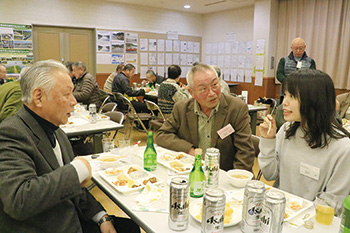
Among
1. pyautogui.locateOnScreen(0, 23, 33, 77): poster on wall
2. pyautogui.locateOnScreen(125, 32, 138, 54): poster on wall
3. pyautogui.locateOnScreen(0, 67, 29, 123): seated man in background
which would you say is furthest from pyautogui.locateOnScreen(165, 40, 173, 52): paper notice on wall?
pyautogui.locateOnScreen(0, 67, 29, 123): seated man in background

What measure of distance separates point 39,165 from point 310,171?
1376 millimetres

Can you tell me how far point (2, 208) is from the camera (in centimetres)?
117

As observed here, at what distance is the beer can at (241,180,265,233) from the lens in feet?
3.49

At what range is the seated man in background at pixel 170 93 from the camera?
15.1ft

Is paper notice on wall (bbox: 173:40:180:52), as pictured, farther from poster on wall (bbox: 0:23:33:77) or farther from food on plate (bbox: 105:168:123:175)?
food on plate (bbox: 105:168:123:175)

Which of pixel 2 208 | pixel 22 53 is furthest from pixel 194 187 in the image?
pixel 22 53

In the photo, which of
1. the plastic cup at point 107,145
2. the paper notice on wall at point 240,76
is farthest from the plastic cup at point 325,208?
the paper notice on wall at point 240,76

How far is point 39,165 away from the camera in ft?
4.09

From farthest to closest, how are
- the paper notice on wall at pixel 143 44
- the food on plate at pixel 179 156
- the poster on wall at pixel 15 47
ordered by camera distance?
the paper notice on wall at pixel 143 44
the poster on wall at pixel 15 47
the food on plate at pixel 179 156

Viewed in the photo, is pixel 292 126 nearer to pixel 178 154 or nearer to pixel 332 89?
pixel 332 89

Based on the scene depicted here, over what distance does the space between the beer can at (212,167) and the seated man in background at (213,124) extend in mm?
625

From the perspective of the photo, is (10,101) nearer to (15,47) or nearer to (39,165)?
(39,165)

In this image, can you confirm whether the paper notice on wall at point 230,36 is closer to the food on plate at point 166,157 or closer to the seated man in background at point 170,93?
the seated man in background at point 170,93

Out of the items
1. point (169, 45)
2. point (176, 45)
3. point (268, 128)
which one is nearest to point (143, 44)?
point (169, 45)
